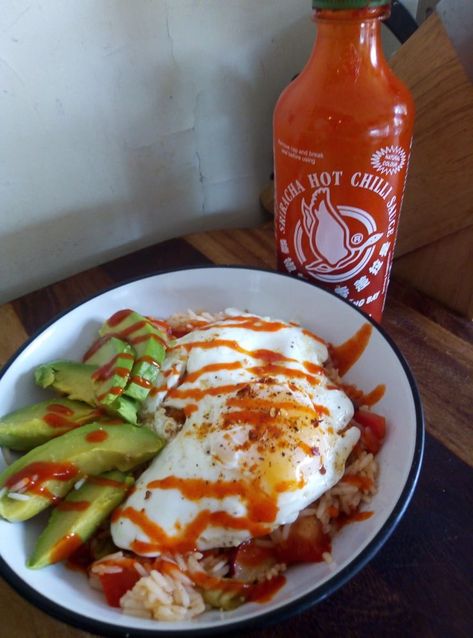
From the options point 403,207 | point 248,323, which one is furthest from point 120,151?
point 403,207

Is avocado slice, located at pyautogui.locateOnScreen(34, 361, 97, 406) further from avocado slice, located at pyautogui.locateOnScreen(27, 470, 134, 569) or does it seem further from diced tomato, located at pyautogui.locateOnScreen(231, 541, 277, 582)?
diced tomato, located at pyautogui.locateOnScreen(231, 541, 277, 582)

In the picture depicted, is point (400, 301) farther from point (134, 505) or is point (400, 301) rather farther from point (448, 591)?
point (134, 505)

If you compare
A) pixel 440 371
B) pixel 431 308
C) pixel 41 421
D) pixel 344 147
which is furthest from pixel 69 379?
pixel 431 308

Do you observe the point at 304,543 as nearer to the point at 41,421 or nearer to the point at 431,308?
the point at 41,421

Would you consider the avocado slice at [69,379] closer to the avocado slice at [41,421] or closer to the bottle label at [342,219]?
the avocado slice at [41,421]

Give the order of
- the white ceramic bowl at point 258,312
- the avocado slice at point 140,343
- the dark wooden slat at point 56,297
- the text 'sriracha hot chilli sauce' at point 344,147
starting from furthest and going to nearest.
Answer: the dark wooden slat at point 56,297 < the avocado slice at point 140,343 < the text 'sriracha hot chilli sauce' at point 344,147 < the white ceramic bowl at point 258,312

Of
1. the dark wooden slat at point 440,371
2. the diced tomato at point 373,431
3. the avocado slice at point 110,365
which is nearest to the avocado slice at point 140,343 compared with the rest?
the avocado slice at point 110,365

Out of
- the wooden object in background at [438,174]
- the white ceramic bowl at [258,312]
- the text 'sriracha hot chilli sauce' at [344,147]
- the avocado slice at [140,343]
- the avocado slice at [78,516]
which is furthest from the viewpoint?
the wooden object in background at [438,174]
